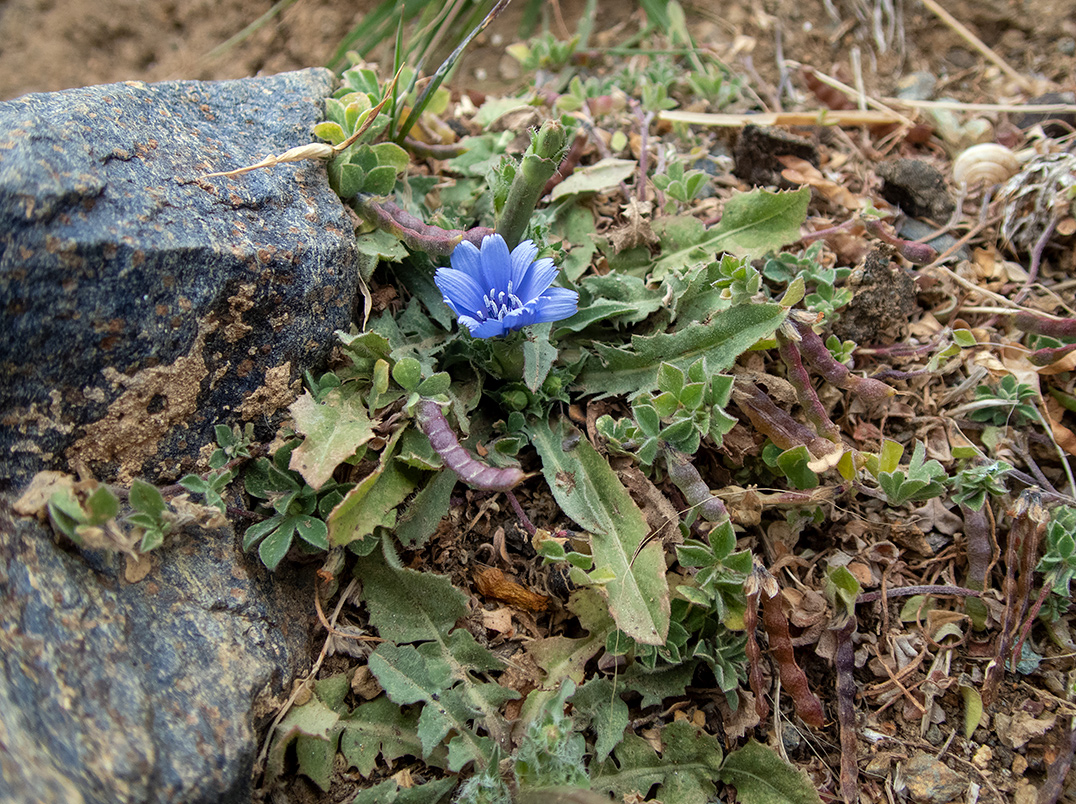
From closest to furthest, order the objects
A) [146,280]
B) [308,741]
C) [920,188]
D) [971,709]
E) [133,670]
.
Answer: [133,670], [146,280], [308,741], [971,709], [920,188]

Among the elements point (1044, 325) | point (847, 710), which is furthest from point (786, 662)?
point (1044, 325)

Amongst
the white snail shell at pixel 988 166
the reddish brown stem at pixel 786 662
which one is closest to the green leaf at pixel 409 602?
the reddish brown stem at pixel 786 662

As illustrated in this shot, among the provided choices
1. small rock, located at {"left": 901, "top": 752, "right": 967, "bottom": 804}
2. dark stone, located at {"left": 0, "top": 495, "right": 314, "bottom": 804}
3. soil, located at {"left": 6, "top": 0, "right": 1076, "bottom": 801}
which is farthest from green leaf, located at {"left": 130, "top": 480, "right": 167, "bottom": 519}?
soil, located at {"left": 6, "top": 0, "right": 1076, "bottom": 801}

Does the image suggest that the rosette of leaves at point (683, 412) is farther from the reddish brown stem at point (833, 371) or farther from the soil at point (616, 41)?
the soil at point (616, 41)

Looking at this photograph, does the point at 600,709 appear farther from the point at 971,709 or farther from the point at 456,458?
the point at 971,709

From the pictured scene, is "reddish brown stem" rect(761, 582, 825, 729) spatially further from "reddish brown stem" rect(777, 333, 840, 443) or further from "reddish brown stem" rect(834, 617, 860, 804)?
"reddish brown stem" rect(777, 333, 840, 443)

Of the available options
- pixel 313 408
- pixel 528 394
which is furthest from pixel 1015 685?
pixel 313 408
